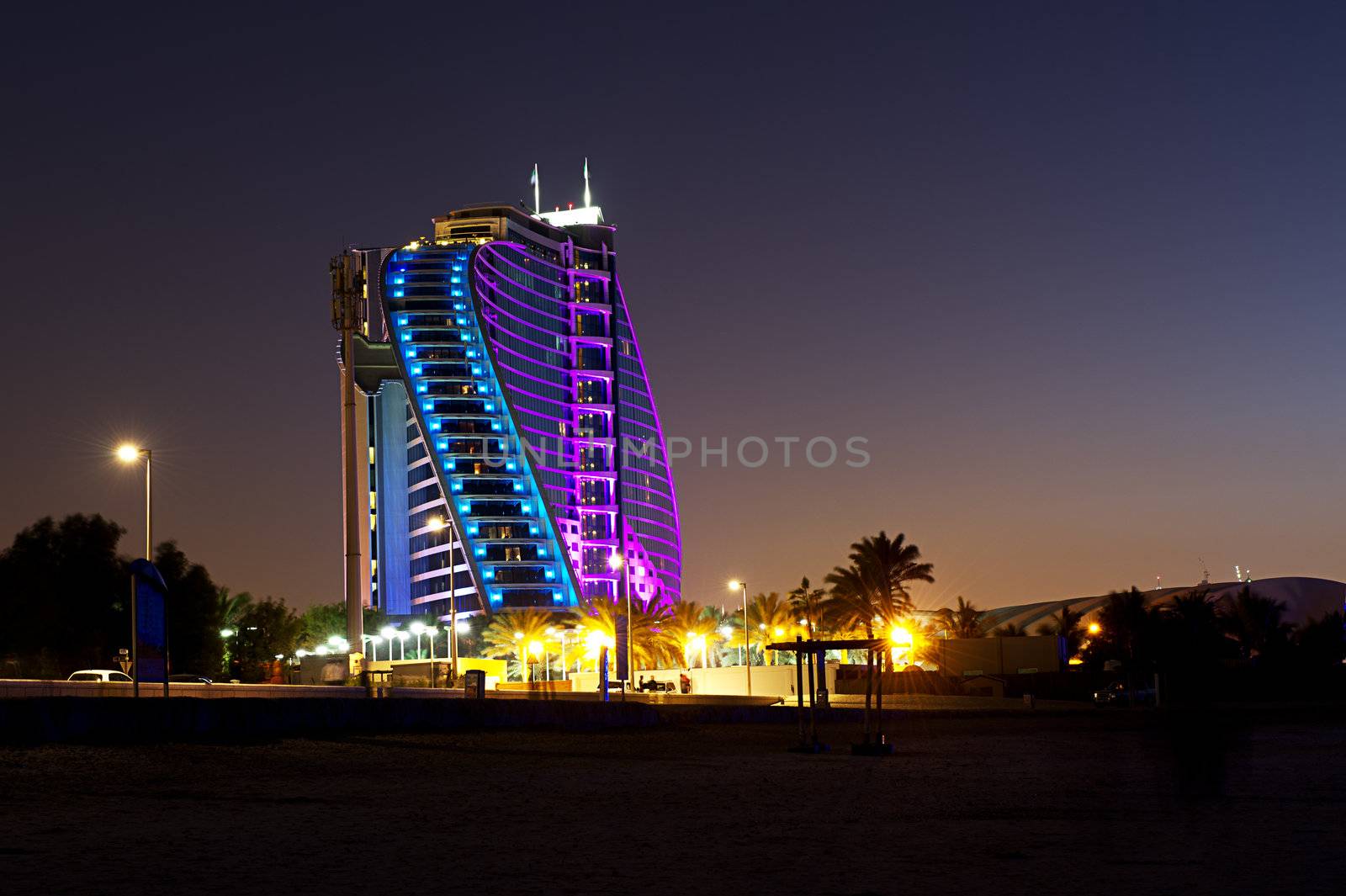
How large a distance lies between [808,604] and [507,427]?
6478cm

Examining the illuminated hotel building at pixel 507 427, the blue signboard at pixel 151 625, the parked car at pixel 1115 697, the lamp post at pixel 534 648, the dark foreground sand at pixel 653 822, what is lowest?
the parked car at pixel 1115 697

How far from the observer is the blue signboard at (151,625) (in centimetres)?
2794

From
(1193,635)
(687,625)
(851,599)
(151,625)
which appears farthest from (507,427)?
(151,625)

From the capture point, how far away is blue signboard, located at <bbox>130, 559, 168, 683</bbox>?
27.9 m

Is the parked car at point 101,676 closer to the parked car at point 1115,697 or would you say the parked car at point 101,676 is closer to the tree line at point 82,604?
the tree line at point 82,604

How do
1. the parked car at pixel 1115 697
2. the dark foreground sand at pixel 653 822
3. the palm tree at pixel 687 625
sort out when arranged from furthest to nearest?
the palm tree at pixel 687 625
the parked car at pixel 1115 697
the dark foreground sand at pixel 653 822

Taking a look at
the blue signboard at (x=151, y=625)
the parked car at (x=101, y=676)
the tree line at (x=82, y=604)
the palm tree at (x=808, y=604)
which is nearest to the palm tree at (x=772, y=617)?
the palm tree at (x=808, y=604)

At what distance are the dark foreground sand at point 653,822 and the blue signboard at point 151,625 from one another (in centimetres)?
753

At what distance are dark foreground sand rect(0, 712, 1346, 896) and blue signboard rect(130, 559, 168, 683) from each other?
24.7 ft

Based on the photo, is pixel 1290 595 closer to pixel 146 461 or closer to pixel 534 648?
pixel 534 648

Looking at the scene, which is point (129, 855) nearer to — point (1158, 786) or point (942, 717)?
point (1158, 786)

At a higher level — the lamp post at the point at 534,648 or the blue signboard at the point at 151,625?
the blue signboard at the point at 151,625

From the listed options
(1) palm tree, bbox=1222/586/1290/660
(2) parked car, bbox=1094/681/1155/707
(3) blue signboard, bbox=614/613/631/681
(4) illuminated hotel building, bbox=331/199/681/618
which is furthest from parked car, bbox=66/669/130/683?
(4) illuminated hotel building, bbox=331/199/681/618

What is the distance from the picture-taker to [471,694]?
142 ft
